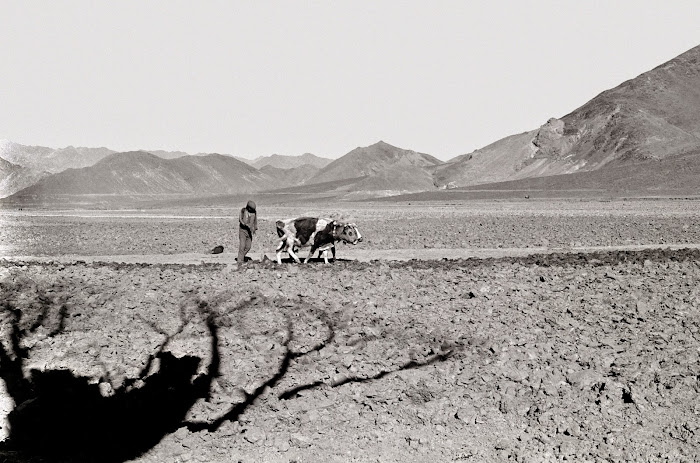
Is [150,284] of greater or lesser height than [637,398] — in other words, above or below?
above

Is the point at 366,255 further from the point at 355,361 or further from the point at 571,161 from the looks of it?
the point at 571,161

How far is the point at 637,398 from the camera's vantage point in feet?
32.0

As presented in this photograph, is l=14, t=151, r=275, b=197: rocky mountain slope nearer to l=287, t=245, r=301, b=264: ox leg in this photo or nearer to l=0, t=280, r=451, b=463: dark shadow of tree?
l=287, t=245, r=301, b=264: ox leg

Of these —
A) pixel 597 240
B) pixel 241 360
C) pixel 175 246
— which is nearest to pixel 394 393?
pixel 241 360

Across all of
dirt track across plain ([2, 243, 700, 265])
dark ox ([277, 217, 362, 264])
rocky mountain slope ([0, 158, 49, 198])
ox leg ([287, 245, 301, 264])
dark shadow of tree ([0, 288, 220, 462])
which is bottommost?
dark shadow of tree ([0, 288, 220, 462])

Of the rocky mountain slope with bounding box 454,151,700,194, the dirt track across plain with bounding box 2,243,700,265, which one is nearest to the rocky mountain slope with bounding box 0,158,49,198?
the rocky mountain slope with bounding box 454,151,700,194

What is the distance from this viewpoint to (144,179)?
164m

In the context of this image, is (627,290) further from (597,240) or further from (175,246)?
(175,246)

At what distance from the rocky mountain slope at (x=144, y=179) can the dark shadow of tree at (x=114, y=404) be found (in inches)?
4718

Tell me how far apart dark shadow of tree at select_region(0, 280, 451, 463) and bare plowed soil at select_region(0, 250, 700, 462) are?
33 mm

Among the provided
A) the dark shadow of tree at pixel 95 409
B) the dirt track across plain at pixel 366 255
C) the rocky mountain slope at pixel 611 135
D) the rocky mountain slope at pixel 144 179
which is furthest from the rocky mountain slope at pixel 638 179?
the rocky mountain slope at pixel 144 179

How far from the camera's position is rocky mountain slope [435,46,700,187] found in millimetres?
109250

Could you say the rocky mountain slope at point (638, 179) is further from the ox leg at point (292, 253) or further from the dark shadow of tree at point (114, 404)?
the dark shadow of tree at point (114, 404)

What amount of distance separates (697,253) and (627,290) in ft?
20.9
